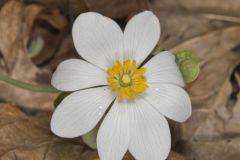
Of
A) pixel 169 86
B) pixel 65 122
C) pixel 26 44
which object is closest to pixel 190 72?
pixel 169 86

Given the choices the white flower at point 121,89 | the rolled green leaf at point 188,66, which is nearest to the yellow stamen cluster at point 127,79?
the white flower at point 121,89

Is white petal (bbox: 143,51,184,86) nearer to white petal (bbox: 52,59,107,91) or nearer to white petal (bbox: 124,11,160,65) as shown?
white petal (bbox: 124,11,160,65)

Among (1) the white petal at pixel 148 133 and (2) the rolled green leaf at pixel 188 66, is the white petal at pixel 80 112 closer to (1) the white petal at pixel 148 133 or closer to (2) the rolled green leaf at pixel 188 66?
(1) the white petal at pixel 148 133

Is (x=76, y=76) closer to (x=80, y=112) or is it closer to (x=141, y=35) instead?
(x=80, y=112)

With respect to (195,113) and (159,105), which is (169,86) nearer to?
(159,105)

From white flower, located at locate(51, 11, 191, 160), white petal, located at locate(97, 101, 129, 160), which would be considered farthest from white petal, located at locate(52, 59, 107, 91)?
white petal, located at locate(97, 101, 129, 160)

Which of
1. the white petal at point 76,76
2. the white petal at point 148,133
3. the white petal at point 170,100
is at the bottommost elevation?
the white petal at point 148,133

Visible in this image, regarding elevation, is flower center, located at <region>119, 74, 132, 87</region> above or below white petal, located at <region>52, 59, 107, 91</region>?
below
